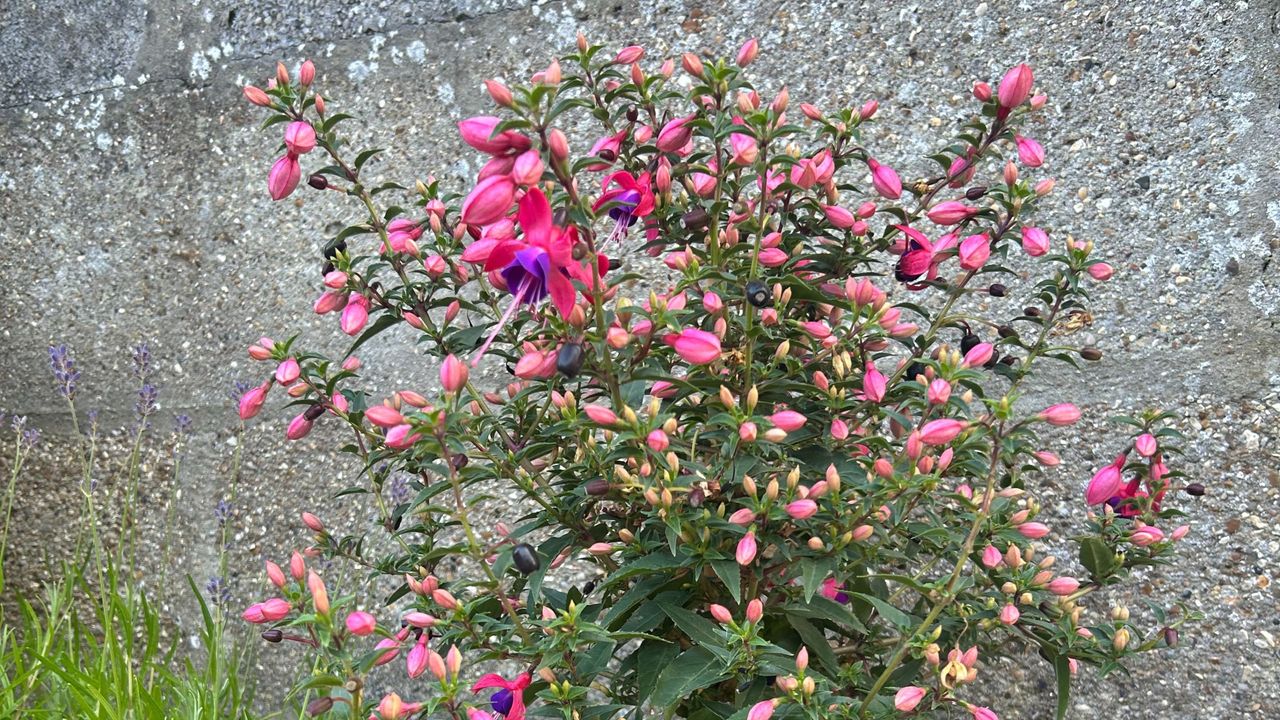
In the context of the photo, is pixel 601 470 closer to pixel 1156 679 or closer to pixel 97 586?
pixel 1156 679

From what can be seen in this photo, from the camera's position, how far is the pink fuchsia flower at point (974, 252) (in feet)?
2.99

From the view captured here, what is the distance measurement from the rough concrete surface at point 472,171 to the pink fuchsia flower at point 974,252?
498 mm

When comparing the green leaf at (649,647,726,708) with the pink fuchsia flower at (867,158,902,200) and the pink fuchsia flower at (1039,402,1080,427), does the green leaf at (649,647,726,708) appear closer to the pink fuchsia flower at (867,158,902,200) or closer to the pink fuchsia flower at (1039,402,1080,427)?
the pink fuchsia flower at (1039,402,1080,427)

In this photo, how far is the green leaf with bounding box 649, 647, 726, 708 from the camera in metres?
0.82

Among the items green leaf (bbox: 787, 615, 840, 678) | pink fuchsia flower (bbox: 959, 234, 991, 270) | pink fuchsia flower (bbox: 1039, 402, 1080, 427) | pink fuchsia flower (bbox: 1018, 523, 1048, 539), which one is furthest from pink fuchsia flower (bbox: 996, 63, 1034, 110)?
green leaf (bbox: 787, 615, 840, 678)

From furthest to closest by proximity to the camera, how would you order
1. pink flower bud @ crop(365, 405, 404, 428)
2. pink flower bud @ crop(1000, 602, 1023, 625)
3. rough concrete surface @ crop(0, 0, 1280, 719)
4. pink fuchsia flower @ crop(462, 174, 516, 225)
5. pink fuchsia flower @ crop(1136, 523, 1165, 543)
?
rough concrete surface @ crop(0, 0, 1280, 719) → pink fuchsia flower @ crop(1136, 523, 1165, 543) → pink flower bud @ crop(1000, 602, 1023, 625) → pink flower bud @ crop(365, 405, 404, 428) → pink fuchsia flower @ crop(462, 174, 516, 225)

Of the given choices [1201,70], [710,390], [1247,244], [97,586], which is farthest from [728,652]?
[97,586]

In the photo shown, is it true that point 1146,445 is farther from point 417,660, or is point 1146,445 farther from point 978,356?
point 417,660

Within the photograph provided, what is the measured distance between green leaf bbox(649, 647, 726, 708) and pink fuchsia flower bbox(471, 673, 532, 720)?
0.37 feet

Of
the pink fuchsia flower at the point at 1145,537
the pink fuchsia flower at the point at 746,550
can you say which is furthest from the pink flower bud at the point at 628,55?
the pink fuchsia flower at the point at 1145,537

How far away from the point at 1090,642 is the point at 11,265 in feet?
6.56

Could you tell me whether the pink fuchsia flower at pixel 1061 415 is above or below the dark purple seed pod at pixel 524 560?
below

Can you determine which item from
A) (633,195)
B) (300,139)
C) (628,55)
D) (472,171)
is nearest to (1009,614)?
(633,195)

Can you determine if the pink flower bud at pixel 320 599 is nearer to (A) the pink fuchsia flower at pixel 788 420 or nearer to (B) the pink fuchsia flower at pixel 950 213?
(A) the pink fuchsia flower at pixel 788 420
